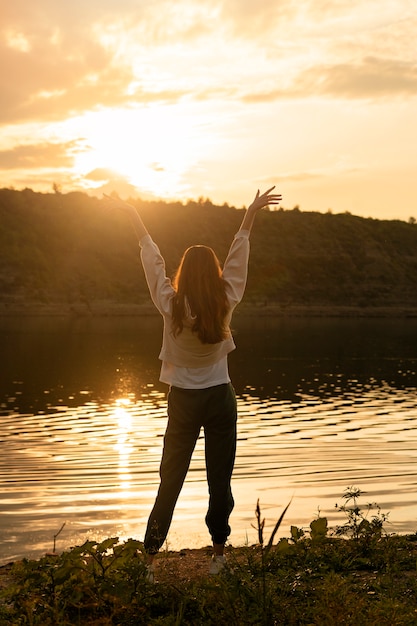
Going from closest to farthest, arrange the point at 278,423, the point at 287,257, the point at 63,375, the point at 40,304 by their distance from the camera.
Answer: the point at 278,423, the point at 63,375, the point at 40,304, the point at 287,257

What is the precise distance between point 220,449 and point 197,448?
26.9 ft

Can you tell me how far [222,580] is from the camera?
5.54 metres

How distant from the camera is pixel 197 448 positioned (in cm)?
1399

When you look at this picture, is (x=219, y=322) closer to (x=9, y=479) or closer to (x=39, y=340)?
(x=9, y=479)

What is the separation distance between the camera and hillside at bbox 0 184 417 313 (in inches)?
2682

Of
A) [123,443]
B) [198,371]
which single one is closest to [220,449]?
[198,371]

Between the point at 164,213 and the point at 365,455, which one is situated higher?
the point at 164,213

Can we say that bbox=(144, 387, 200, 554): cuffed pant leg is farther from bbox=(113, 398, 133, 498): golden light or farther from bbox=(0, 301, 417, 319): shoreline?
bbox=(0, 301, 417, 319): shoreline

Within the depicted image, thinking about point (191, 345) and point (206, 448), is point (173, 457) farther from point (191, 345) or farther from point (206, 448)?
point (191, 345)

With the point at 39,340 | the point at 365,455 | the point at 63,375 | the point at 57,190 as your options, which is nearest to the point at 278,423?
the point at 365,455

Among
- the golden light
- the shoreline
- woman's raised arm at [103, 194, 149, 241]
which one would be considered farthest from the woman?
the shoreline

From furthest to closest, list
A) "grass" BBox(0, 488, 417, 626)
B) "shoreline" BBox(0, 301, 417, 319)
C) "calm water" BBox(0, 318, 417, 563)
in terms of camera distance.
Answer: "shoreline" BBox(0, 301, 417, 319) → "calm water" BBox(0, 318, 417, 563) → "grass" BBox(0, 488, 417, 626)

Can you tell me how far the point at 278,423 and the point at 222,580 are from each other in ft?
38.3

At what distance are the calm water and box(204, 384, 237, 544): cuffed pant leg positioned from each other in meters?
0.45
